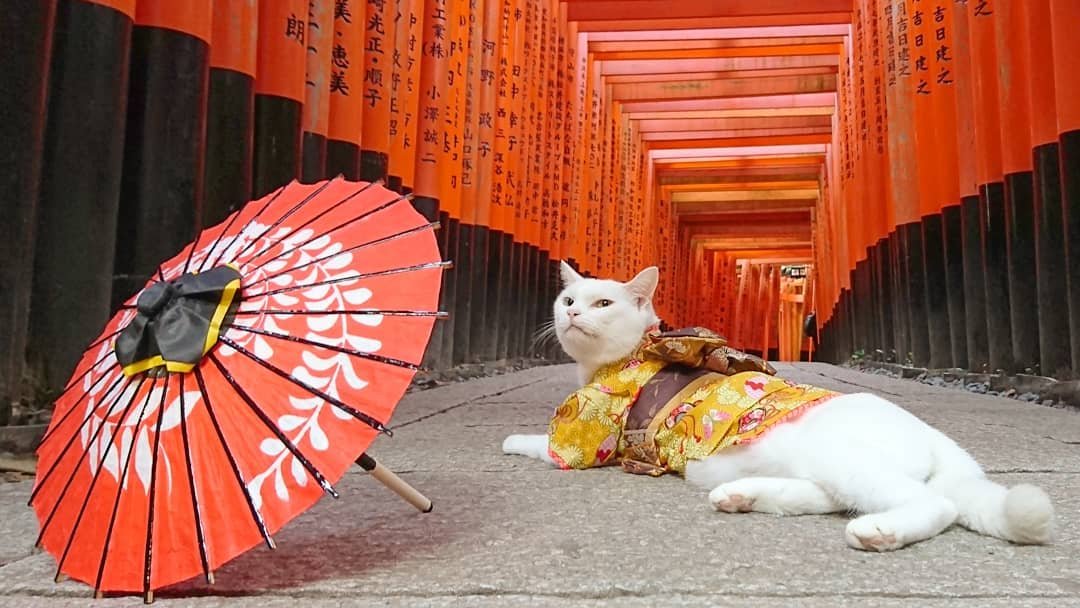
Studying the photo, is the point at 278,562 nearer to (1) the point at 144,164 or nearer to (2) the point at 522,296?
(1) the point at 144,164

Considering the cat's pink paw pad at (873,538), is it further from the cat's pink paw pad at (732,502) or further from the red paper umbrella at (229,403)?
the red paper umbrella at (229,403)

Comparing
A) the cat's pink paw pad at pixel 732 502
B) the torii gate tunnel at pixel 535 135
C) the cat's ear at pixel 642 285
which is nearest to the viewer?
the cat's pink paw pad at pixel 732 502

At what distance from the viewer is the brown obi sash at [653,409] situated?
4.48 ft

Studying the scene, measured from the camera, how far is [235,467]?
706 mm

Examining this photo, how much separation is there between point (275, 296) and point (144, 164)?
105 centimetres

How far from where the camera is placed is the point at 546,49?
211 inches

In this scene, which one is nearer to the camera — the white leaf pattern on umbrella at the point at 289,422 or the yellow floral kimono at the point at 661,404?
the white leaf pattern on umbrella at the point at 289,422

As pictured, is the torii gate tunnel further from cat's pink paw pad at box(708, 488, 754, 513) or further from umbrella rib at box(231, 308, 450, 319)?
cat's pink paw pad at box(708, 488, 754, 513)

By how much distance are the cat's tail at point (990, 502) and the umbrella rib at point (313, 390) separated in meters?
0.73

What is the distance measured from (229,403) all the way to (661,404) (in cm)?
84

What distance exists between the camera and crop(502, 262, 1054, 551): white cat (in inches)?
34.4

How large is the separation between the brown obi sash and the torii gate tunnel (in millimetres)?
1045

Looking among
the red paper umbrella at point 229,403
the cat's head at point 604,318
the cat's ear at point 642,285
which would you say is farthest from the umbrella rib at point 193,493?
the cat's ear at point 642,285

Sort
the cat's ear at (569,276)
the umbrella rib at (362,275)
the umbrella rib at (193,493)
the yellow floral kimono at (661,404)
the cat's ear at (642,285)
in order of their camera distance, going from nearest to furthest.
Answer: the umbrella rib at (193,493), the umbrella rib at (362,275), the yellow floral kimono at (661,404), the cat's ear at (642,285), the cat's ear at (569,276)
